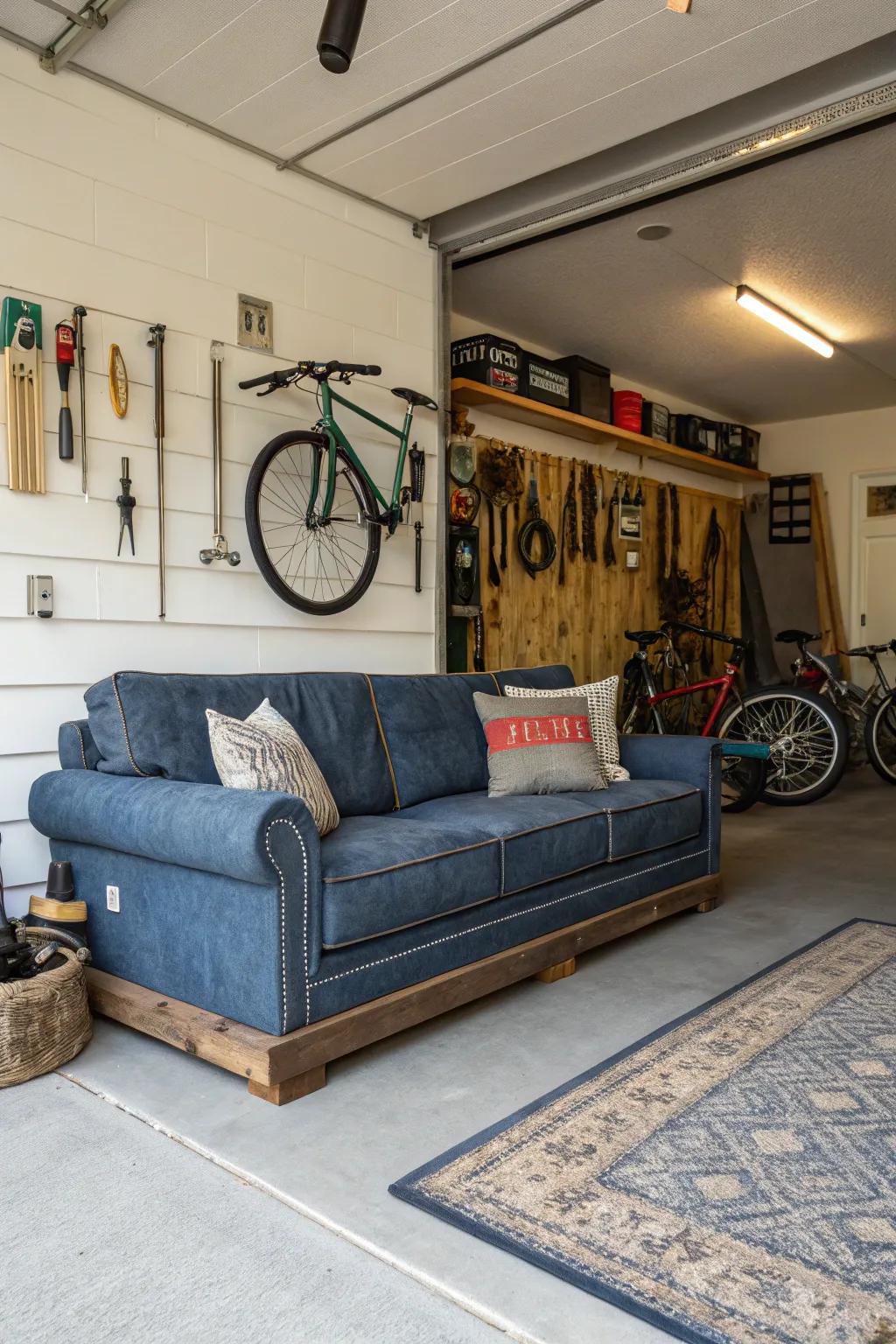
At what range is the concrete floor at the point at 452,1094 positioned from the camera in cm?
157

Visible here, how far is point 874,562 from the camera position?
26.5 feet

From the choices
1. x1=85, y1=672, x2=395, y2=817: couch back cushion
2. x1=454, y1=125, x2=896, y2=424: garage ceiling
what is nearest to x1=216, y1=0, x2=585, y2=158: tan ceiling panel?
x1=454, y1=125, x2=896, y2=424: garage ceiling

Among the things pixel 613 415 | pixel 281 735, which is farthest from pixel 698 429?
pixel 281 735

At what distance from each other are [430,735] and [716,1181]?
79.1 inches

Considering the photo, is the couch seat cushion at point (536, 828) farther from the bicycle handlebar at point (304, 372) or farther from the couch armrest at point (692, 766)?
the bicycle handlebar at point (304, 372)

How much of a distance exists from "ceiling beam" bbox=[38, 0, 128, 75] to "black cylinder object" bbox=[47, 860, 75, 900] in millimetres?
2461

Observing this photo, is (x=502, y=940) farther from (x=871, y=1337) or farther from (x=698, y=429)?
(x=698, y=429)

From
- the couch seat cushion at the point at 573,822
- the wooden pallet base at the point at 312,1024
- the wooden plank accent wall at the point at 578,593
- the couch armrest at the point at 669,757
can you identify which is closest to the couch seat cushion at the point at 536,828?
the couch seat cushion at the point at 573,822

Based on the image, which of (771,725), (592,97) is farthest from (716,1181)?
(771,725)

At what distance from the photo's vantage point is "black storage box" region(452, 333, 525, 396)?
208 inches

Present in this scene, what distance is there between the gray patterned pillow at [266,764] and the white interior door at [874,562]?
6.51 m

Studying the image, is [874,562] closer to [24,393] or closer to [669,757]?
[669,757]

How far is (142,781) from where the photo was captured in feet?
8.56

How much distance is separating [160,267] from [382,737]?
1823 millimetres
